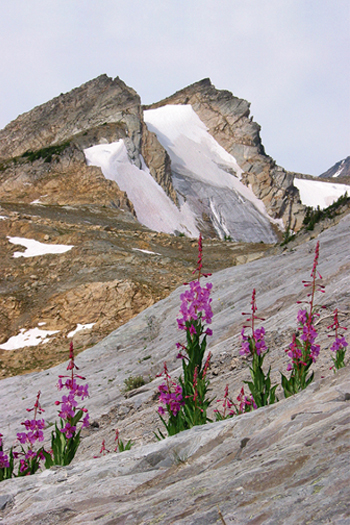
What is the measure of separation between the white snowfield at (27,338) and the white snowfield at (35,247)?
6.44 m

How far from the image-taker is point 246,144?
7069cm

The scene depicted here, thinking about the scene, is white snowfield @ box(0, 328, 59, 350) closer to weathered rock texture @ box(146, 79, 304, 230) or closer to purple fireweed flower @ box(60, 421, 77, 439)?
purple fireweed flower @ box(60, 421, 77, 439)

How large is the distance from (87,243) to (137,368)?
576 inches

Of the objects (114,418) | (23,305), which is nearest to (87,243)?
(23,305)

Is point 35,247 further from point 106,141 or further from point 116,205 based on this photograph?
point 106,141

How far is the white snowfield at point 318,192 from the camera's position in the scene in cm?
10169

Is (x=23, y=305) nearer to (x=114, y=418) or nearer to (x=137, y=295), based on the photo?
(x=137, y=295)

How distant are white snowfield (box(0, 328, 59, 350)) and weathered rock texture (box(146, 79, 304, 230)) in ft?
165

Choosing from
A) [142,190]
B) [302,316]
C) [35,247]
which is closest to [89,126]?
[142,190]

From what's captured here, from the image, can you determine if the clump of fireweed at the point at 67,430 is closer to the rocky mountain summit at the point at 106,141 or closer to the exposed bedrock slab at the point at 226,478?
the exposed bedrock slab at the point at 226,478

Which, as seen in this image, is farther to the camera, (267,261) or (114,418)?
(267,261)

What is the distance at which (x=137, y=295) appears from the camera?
68.0 ft

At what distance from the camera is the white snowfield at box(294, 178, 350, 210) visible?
4003 inches

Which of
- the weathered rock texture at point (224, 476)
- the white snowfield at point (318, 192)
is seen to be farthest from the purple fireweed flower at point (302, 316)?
the white snowfield at point (318, 192)
